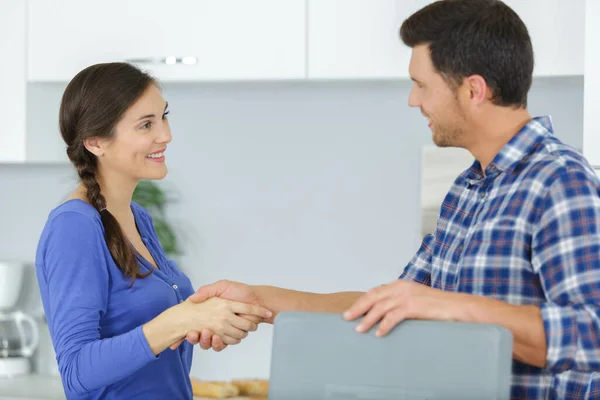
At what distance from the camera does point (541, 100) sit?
274 centimetres

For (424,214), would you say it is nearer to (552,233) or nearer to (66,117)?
(66,117)

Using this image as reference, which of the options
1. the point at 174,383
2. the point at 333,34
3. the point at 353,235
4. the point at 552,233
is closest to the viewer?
the point at 552,233

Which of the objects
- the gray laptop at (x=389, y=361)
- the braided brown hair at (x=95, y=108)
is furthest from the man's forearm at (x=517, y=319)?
the braided brown hair at (x=95, y=108)

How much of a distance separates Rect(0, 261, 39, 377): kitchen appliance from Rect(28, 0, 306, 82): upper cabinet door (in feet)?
2.38

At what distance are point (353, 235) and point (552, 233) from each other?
1760 millimetres

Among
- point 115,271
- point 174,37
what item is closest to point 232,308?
point 115,271

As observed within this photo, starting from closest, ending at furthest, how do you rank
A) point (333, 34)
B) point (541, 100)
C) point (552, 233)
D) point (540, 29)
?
1. point (552, 233)
2. point (540, 29)
3. point (333, 34)
4. point (541, 100)

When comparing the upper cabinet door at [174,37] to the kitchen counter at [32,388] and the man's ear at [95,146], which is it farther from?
the kitchen counter at [32,388]

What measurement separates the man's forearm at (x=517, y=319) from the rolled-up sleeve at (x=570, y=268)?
0.03ft

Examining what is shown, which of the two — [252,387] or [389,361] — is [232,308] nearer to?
[389,361]

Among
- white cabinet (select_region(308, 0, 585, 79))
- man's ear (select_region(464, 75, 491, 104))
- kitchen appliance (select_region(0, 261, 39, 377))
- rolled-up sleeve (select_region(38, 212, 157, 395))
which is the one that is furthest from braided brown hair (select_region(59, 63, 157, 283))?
kitchen appliance (select_region(0, 261, 39, 377))

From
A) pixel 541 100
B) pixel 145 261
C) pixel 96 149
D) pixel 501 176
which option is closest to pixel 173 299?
pixel 145 261

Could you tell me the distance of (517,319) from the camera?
3.65 feet

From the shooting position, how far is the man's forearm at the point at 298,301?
1668mm
